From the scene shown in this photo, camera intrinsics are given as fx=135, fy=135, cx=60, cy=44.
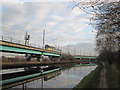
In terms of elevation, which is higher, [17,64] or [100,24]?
[100,24]


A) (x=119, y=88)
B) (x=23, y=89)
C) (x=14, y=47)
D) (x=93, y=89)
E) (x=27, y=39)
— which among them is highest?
(x=27, y=39)

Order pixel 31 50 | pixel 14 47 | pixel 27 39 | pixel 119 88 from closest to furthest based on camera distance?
pixel 119 88, pixel 14 47, pixel 31 50, pixel 27 39

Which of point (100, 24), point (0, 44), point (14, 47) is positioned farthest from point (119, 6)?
point (14, 47)

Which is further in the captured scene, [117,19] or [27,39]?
[27,39]

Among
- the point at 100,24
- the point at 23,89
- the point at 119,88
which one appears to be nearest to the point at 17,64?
the point at 23,89

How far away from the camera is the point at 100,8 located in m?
9.44

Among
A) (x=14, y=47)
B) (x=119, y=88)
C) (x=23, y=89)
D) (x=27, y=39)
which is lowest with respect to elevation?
(x=23, y=89)

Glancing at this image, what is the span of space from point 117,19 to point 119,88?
223 inches

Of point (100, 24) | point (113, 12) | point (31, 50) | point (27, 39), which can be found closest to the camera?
point (113, 12)

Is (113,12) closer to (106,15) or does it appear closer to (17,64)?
(106,15)

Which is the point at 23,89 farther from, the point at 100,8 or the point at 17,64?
the point at 17,64

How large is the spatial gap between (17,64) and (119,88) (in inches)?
1564

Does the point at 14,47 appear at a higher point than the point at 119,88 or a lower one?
higher

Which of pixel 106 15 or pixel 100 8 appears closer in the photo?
pixel 100 8
